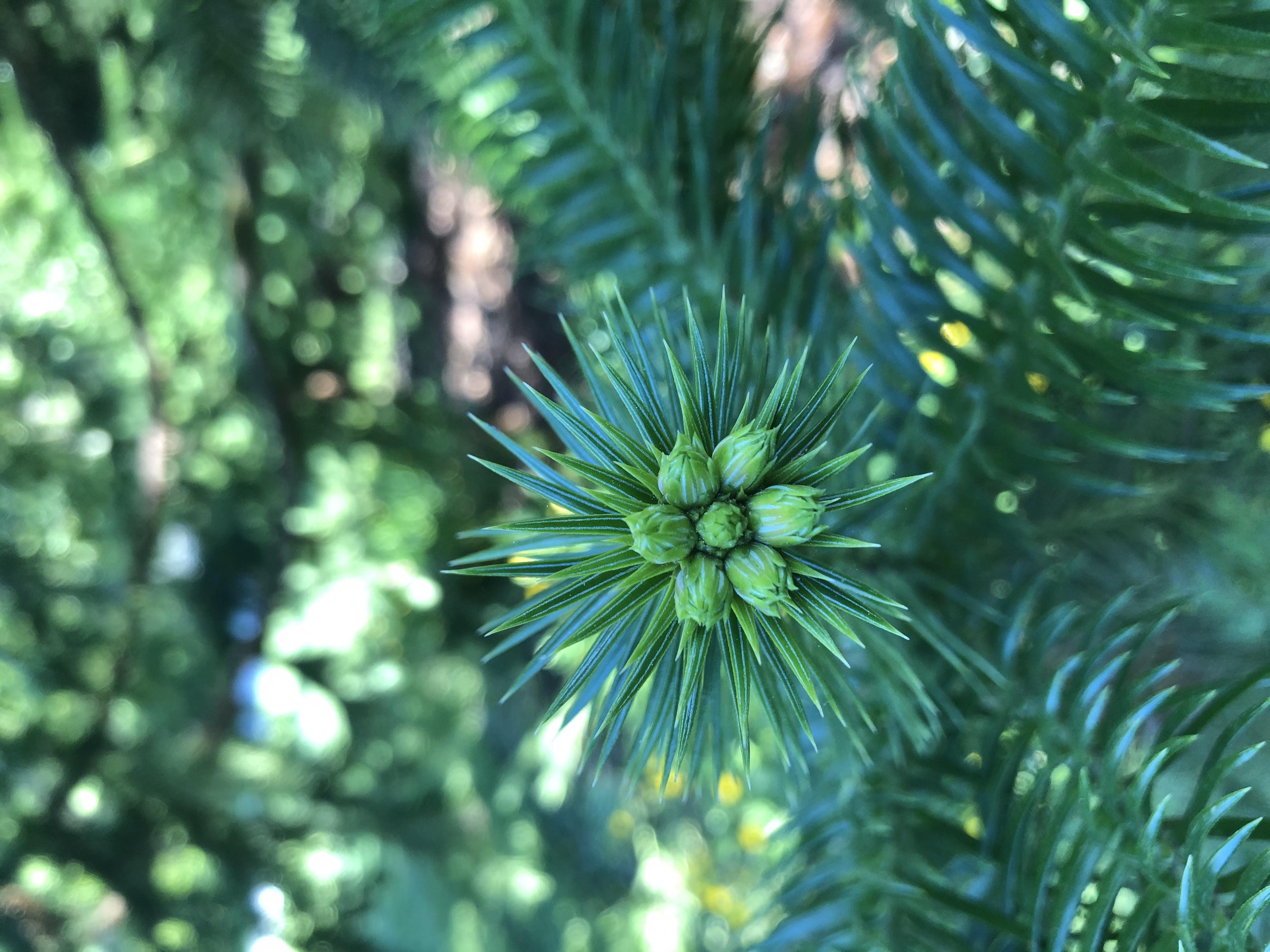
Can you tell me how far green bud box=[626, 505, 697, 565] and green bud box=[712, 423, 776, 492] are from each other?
26 mm

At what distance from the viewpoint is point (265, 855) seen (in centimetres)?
110

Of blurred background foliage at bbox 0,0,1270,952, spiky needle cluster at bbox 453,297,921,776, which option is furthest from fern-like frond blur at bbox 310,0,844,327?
spiky needle cluster at bbox 453,297,921,776

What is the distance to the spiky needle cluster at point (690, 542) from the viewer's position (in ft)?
0.96

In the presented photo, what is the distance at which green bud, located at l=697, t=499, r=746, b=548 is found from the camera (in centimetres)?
29

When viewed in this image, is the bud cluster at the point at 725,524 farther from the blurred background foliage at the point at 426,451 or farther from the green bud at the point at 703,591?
the blurred background foliage at the point at 426,451

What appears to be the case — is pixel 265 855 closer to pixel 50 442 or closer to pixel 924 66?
pixel 50 442

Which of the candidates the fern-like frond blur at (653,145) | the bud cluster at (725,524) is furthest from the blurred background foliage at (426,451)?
the bud cluster at (725,524)

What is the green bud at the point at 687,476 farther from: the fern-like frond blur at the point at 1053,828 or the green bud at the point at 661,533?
the fern-like frond blur at the point at 1053,828

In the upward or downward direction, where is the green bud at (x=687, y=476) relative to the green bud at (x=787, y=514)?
upward

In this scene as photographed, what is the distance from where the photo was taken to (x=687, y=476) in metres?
0.29

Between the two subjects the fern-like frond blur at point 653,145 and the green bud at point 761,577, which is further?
the fern-like frond blur at point 653,145

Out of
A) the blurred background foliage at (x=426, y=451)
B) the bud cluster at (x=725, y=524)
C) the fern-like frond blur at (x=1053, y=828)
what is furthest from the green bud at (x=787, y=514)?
the fern-like frond blur at (x=1053, y=828)

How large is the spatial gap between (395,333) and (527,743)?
3.00 feet

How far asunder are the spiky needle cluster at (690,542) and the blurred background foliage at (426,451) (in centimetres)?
7
